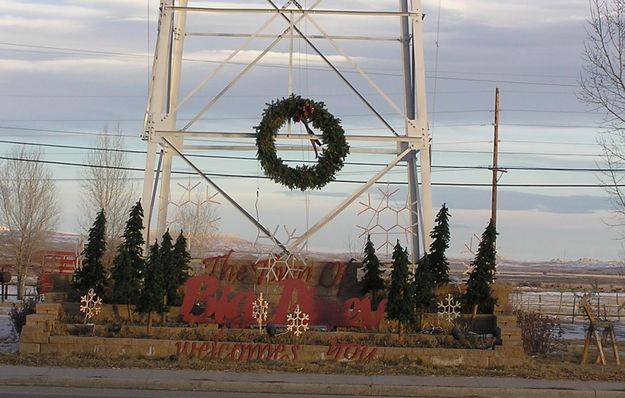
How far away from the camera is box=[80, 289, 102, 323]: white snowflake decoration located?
21094mm

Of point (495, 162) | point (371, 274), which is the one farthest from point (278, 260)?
point (495, 162)

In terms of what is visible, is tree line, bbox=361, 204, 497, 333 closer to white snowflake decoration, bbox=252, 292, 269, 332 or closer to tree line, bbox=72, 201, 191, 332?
white snowflake decoration, bbox=252, 292, 269, 332

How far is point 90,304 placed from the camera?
21344 millimetres

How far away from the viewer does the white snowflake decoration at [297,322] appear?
66.6ft

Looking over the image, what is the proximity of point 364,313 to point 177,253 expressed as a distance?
15.3 feet

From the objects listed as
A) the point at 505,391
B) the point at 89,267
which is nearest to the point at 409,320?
the point at 505,391

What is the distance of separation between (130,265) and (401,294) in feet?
19.3

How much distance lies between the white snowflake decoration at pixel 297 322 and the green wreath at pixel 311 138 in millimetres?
3499

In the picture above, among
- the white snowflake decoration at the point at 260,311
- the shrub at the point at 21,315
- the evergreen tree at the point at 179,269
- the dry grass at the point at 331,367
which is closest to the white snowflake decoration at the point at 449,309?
the dry grass at the point at 331,367

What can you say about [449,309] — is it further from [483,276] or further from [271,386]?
[271,386]

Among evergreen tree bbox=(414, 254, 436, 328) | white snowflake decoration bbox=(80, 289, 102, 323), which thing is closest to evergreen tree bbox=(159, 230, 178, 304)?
white snowflake decoration bbox=(80, 289, 102, 323)

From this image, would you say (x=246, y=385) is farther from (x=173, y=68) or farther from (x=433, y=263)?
(x=173, y=68)

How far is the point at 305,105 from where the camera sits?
904 inches

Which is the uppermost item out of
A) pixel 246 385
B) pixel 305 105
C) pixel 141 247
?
pixel 305 105
